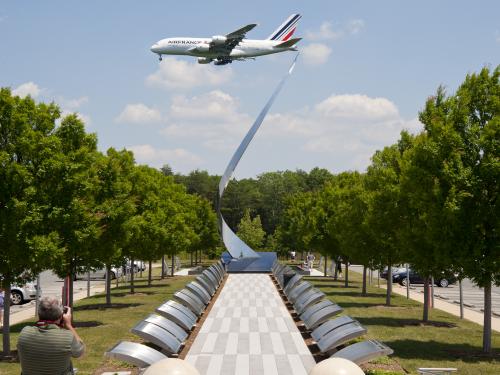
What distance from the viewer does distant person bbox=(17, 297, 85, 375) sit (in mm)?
6617

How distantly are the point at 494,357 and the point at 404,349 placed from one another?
225cm

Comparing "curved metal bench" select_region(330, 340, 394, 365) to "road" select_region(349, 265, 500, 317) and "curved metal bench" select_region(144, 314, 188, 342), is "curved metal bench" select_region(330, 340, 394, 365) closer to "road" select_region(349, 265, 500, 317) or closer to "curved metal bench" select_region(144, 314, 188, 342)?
"curved metal bench" select_region(144, 314, 188, 342)

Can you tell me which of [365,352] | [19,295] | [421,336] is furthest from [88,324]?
[365,352]

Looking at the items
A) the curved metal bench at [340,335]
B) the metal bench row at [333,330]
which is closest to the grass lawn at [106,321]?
the curved metal bench at [340,335]

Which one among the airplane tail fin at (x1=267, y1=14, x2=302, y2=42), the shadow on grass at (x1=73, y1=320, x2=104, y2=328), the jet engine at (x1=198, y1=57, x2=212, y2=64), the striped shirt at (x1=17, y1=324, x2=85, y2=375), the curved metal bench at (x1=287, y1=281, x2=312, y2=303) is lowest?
the shadow on grass at (x1=73, y1=320, x2=104, y2=328)

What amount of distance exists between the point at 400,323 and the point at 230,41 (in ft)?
124

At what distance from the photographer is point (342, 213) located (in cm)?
3666

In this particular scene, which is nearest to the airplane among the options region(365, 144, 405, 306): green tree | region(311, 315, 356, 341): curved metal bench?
region(365, 144, 405, 306): green tree

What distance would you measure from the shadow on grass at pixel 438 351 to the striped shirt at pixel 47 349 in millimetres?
11551

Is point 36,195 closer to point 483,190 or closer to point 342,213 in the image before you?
Result: point 483,190

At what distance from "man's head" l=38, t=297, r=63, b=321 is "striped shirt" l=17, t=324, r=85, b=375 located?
0.30ft

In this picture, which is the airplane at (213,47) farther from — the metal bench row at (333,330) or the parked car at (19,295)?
the metal bench row at (333,330)

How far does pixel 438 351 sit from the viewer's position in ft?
57.6

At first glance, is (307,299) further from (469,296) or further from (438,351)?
(469,296)
